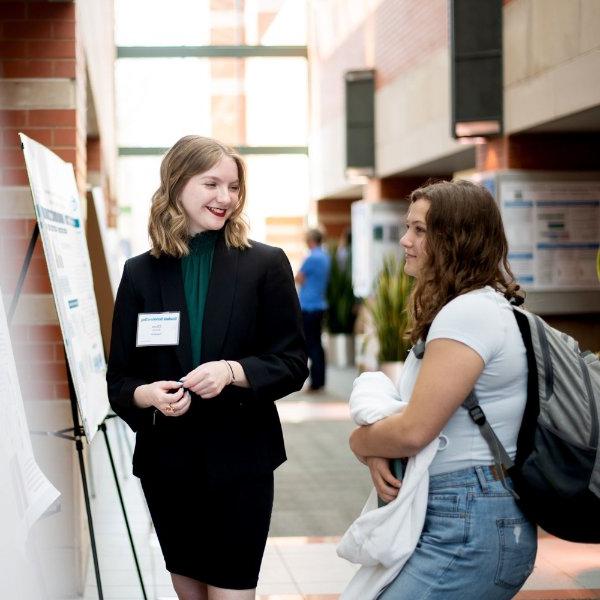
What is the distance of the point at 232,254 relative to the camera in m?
2.73

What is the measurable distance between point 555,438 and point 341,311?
43.6ft

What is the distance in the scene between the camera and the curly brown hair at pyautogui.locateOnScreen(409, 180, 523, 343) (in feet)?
7.07

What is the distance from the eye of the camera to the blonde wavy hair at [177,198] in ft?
8.87

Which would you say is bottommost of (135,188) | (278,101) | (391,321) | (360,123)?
(391,321)

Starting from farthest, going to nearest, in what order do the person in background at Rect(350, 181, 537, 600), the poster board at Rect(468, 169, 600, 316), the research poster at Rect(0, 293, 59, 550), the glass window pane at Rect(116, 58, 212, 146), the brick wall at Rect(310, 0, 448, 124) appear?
the glass window pane at Rect(116, 58, 212, 146), the brick wall at Rect(310, 0, 448, 124), the poster board at Rect(468, 169, 600, 316), the person in background at Rect(350, 181, 537, 600), the research poster at Rect(0, 293, 59, 550)

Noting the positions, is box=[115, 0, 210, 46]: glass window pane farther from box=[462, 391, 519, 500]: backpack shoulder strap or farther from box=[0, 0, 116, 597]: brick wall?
box=[462, 391, 519, 500]: backpack shoulder strap

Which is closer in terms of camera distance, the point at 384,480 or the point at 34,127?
the point at 384,480

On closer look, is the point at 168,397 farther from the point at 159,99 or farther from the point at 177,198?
the point at 159,99

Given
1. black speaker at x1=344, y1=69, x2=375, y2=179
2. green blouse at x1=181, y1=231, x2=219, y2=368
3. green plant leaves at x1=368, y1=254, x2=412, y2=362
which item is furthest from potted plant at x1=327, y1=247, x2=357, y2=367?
green blouse at x1=181, y1=231, x2=219, y2=368

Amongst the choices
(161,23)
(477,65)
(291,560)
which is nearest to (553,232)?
(477,65)

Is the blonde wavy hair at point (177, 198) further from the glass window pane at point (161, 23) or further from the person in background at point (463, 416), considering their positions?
the glass window pane at point (161, 23)

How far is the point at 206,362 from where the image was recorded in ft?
8.73

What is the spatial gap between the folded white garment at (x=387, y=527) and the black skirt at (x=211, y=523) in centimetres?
50

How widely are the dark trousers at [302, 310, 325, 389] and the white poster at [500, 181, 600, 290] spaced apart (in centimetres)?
419
